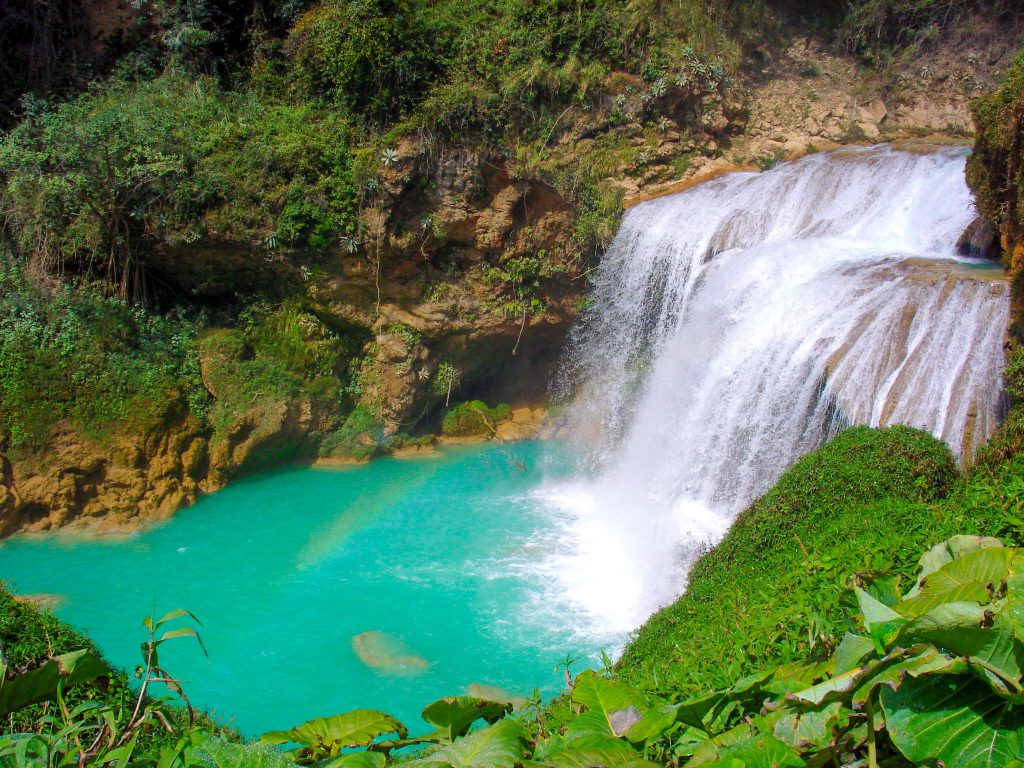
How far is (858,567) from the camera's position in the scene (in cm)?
445

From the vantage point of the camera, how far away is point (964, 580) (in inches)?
75.8

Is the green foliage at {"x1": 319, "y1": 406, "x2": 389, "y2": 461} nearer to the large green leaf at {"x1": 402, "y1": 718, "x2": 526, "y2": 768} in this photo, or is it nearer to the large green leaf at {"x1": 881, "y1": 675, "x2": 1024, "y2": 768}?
the large green leaf at {"x1": 402, "y1": 718, "x2": 526, "y2": 768}

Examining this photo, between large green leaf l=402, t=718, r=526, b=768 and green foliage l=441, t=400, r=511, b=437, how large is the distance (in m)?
12.5

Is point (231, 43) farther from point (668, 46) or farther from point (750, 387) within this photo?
point (750, 387)

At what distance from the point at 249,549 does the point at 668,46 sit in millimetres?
12481

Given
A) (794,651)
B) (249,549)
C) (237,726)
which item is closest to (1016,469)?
(794,651)

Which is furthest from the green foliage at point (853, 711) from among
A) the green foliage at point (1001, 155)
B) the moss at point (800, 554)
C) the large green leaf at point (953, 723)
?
the green foliage at point (1001, 155)

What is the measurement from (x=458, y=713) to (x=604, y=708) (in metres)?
0.41

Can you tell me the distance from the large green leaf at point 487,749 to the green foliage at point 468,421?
1251 centimetres

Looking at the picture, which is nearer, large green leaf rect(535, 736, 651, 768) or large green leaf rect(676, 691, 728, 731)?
large green leaf rect(535, 736, 651, 768)

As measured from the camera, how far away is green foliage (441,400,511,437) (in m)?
14.4

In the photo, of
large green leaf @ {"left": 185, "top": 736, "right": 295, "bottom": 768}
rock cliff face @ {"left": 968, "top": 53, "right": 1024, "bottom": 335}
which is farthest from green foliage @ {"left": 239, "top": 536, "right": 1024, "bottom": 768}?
rock cliff face @ {"left": 968, "top": 53, "right": 1024, "bottom": 335}

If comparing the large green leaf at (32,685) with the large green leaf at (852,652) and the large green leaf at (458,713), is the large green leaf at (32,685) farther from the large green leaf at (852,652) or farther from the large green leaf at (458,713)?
the large green leaf at (852,652)

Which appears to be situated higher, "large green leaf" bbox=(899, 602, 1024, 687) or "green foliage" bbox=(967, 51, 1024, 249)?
"green foliage" bbox=(967, 51, 1024, 249)
